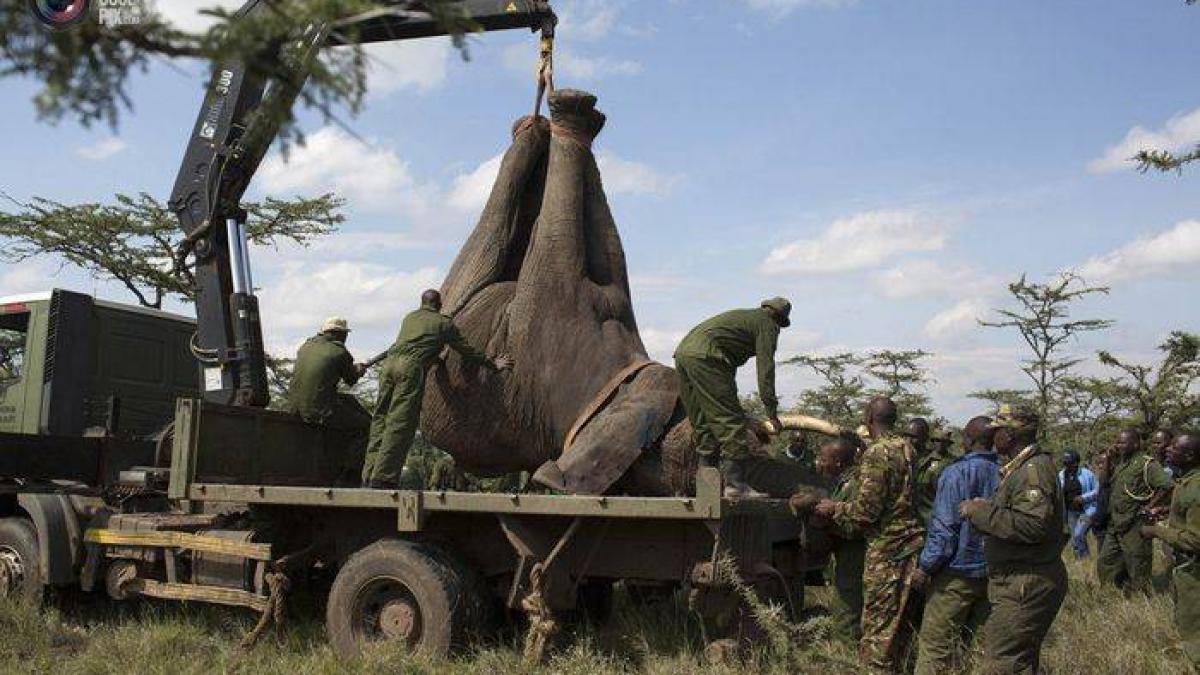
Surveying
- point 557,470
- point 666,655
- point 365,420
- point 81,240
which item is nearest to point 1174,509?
point 666,655

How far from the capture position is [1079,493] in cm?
1314

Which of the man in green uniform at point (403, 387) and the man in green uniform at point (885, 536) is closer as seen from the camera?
the man in green uniform at point (885, 536)

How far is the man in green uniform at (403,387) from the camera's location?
763 cm

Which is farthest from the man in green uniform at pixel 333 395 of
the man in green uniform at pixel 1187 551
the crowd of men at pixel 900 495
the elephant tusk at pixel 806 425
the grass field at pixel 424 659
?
the man in green uniform at pixel 1187 551

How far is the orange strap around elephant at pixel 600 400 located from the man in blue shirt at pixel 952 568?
7.96ft

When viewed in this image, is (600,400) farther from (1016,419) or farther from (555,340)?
(1016,419)

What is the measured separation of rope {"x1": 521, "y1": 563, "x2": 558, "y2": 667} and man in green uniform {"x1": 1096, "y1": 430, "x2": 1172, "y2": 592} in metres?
6.37

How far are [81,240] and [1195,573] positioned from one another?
18.2 m

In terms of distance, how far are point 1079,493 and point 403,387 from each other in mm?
8963

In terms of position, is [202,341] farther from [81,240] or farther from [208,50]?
[81,240]

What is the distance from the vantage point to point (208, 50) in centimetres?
273

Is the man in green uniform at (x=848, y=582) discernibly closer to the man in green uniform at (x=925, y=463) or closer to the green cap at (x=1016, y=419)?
the man in green uniform at (x=925, y=463)

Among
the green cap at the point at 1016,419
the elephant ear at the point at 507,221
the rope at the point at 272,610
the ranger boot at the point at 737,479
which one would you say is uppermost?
the elephant ear at the point at 507,221

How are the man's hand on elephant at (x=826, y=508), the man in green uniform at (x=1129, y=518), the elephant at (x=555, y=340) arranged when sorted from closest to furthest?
the man's hand on elephant at (x=826, y=508), the elephant at (x=555, y=340), the man in green uniform at (x=1129, y=518)
